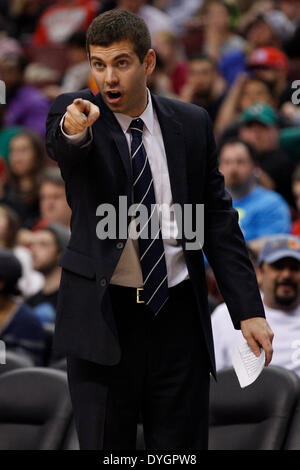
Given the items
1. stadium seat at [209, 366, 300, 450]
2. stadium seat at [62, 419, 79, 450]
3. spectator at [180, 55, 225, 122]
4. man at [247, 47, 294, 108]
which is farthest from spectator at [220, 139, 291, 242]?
stadium seat at [62, 419, 79, 450]

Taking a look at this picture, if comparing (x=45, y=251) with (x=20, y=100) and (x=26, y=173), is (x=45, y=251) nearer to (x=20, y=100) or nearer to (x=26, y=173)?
(x=26, y=173)

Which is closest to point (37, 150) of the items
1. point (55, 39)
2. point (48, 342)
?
point (48, 342)

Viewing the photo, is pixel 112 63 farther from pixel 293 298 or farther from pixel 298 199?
pixel 298 199

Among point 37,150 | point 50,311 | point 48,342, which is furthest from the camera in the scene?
point 37,150

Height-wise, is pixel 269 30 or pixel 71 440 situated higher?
pixel 269 30

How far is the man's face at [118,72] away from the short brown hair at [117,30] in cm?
1

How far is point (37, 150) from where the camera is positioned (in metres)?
8.08

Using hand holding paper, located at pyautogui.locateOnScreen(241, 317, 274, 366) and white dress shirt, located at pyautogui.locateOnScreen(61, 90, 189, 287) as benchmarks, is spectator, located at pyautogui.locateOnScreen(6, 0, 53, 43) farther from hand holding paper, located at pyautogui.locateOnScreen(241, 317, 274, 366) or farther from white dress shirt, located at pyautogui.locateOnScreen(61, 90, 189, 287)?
hand holding paper, located at pyautogui.locateOnScreen(241, 317, 274, 366)

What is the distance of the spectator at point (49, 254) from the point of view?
674 centimetres

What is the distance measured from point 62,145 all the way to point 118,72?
0.87 ft

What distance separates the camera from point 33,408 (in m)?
4.40

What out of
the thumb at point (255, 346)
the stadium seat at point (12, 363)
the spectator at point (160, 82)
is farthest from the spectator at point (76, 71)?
the thumb at point (255, 346)

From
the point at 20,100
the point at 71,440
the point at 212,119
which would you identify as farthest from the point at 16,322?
the point at 20,100
